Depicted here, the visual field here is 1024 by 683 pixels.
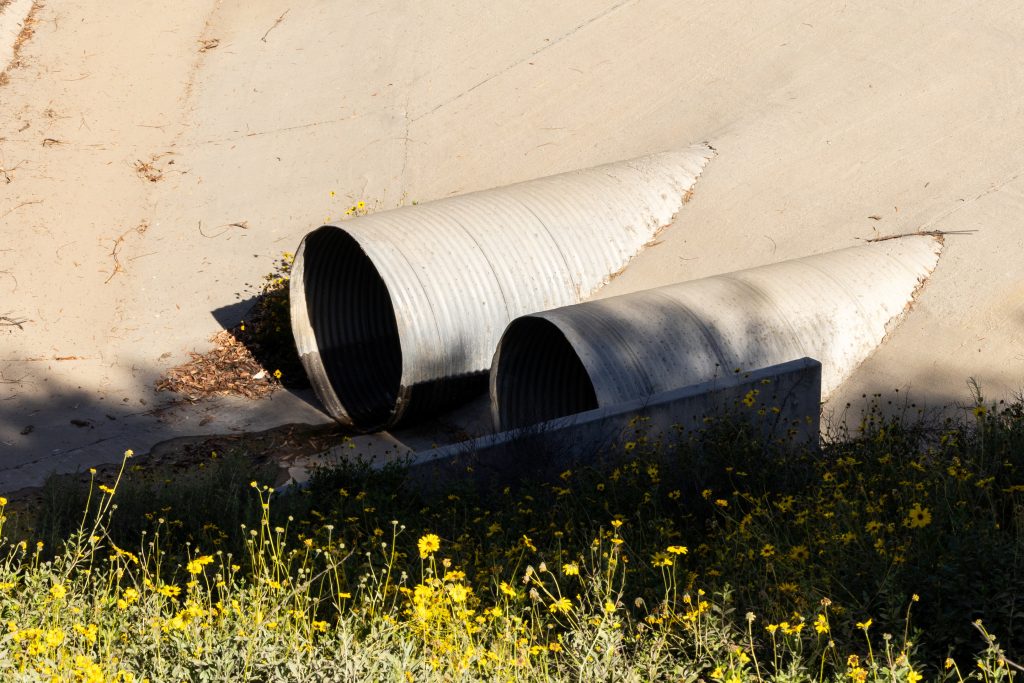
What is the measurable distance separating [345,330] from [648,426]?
3.72 meters

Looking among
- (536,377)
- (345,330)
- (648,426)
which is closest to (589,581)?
(648,426)

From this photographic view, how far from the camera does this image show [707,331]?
686cm

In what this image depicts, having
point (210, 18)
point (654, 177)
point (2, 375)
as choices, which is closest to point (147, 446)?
point (2, 375)

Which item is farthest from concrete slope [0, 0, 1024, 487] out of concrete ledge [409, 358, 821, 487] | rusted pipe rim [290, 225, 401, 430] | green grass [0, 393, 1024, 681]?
green grass [0, 393, 1024, 681]

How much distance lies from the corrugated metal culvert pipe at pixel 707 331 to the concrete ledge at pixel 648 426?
219 mm

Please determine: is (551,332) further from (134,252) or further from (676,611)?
(134,252)

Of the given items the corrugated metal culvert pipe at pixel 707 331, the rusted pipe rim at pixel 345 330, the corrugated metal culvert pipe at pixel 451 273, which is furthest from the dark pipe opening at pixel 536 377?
the rusted pipe rim at pixel 345 330

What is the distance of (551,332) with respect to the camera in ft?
24.5

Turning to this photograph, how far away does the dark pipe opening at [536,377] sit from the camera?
7.19m

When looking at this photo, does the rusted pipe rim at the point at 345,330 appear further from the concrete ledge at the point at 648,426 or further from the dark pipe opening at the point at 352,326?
the concrete ledge at the point at 648,426

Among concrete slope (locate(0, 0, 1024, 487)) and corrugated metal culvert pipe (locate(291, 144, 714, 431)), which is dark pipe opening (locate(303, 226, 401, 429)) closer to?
corrugated metal culvert pipe (locate(291, 144, 714, 431))

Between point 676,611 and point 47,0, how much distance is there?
1553 centimetres

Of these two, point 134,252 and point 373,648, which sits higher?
point 134,252

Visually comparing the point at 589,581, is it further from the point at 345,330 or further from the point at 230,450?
the point at 345,330
